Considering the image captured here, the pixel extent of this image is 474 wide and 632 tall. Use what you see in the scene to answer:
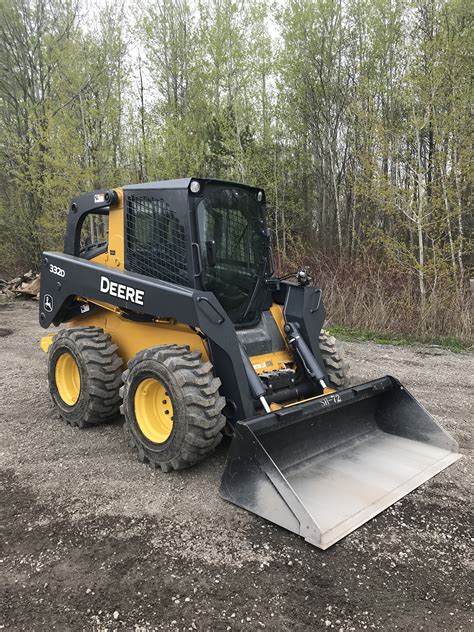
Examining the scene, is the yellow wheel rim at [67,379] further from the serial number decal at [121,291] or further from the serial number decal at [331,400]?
the serial number decal at [331,400]

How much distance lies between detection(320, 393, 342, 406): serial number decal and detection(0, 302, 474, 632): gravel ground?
77 centimetres

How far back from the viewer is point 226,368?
3455 mm

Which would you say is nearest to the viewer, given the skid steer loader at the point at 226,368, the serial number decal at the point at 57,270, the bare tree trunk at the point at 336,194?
the skid steer loader at the point at 226,368

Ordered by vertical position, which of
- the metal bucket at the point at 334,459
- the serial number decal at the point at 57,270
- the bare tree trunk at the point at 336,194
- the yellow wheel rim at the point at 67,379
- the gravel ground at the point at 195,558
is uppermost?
the bare tree trunk at the point at 336,194

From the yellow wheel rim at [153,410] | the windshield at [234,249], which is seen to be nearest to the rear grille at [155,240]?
the windshield at [234,249]

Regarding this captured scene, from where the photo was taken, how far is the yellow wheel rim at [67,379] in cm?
457

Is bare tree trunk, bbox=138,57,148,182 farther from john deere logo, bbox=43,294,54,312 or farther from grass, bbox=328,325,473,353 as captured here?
john deere logo, bbox=43,294,54,312

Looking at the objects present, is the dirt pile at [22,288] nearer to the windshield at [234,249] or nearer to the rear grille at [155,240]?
the rear grille at [155,240]

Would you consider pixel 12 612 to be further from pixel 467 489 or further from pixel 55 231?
pixel 55 231

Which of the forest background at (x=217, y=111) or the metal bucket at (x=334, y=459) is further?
the forest background at (x=217, y=111)

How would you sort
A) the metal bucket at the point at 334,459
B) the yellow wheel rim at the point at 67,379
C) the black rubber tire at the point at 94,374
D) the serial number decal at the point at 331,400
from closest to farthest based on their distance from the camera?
1. the metal bucket at the point at 334,459
2. the serial number decal at the point at 331,400
3. the black rubber tire at the point at 94,374
4. the yellow wheel rim at the point at 67,379

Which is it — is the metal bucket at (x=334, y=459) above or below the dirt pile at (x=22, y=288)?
below

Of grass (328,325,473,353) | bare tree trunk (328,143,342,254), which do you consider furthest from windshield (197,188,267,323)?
bare tree trunk (328,143,342,254)

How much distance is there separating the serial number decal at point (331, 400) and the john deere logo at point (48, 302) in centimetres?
297
